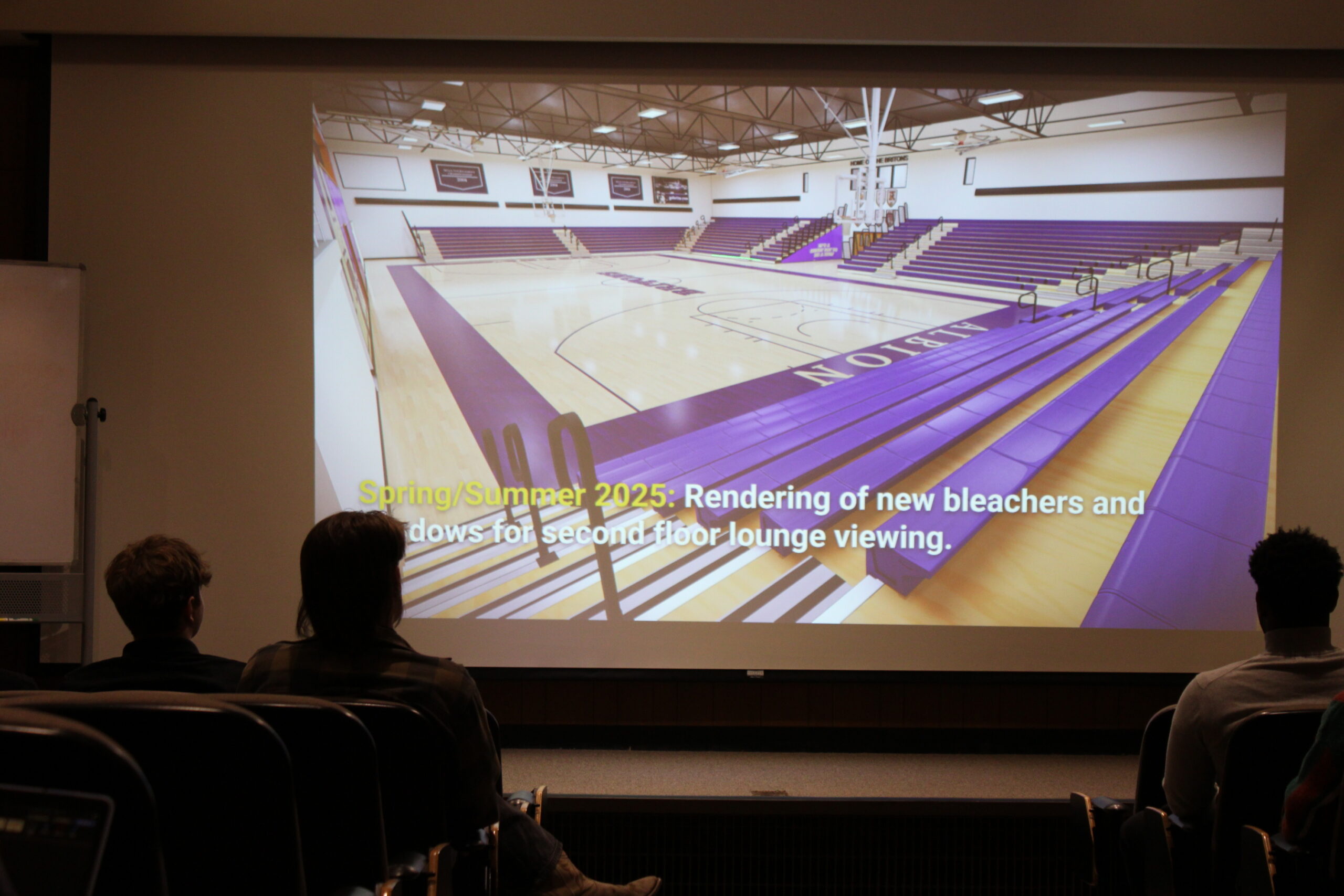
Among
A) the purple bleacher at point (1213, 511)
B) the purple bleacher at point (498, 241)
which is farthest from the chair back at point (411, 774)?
the purple bleacher at point (1213, 511)

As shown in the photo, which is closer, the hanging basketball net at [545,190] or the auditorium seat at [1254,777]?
the auditorium seat at [1254,777]

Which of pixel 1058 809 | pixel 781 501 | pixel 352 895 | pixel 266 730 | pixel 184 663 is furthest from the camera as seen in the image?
pixel 781 501


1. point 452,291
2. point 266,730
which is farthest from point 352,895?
point 452,291

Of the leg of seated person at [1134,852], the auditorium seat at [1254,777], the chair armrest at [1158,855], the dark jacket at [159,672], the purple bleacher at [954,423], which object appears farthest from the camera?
the purple bleacher at [954,423]

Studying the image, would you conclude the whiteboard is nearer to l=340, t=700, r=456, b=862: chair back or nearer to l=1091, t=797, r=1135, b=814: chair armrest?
l=340, t=700, r=456, b=862: chair back

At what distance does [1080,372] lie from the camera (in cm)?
394

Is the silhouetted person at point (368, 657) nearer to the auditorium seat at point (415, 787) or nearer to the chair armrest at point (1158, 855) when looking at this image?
the auditorium seat at point (415, 787)

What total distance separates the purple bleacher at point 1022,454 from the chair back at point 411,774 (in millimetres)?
2484

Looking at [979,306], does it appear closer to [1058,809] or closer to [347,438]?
[1058,809]

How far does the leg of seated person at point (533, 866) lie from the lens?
185cm

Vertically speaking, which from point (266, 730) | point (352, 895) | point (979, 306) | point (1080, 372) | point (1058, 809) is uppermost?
point (979, 306)

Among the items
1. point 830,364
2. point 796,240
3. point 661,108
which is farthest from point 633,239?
point 830,364

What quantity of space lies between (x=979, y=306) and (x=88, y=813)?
3953mm

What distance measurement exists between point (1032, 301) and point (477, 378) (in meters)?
2.61
